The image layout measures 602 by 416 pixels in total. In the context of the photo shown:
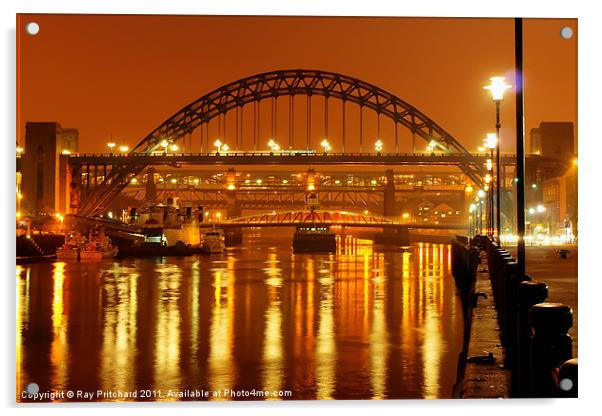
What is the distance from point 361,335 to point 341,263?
33.2m

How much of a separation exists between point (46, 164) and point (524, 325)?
6387 cm

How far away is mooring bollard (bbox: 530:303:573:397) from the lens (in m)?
6.20

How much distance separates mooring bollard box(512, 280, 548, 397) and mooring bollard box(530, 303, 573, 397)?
0.59 m

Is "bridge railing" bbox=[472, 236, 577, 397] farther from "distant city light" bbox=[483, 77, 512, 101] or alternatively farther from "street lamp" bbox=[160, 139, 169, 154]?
"street lamp" bbox=[160, 139, 169, 154]

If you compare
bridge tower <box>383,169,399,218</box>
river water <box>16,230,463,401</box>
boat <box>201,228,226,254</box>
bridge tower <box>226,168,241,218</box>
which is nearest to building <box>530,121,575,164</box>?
boat <box>201,228,226,254</box>

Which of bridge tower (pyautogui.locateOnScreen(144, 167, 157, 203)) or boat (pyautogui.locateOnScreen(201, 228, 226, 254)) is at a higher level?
bridge tower (pyautogui.locateOnScreen(144, 167, 157, 203))

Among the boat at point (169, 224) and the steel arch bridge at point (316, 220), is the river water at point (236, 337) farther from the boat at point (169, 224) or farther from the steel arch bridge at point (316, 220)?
the steel arch bridge at point (316, 220)

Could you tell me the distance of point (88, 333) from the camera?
19.7 m

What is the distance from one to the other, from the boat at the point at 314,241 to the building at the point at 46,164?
17.1m

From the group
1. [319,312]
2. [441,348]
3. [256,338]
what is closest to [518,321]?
[441,348]

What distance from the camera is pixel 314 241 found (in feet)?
247

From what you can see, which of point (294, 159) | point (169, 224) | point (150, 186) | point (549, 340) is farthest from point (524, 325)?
point (150, 186)

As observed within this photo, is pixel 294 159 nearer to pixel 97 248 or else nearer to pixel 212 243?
pixel 212 243

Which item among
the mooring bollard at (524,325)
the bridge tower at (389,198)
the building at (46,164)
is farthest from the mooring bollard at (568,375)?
the bridge tower at (389,198)
